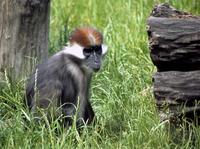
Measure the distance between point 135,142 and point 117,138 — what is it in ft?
1.01

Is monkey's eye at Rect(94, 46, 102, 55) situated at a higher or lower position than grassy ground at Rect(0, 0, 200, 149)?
higher

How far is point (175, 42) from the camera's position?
5547mm

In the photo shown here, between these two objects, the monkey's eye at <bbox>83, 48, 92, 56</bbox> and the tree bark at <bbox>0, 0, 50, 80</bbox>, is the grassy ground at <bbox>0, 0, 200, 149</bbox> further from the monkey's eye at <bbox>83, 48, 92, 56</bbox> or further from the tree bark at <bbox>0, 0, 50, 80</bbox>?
the monkey's eye at <bbox>83, 48, 92, 56</bbox>

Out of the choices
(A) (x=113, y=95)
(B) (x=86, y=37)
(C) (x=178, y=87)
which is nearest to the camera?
(C) (x=178, y=87)

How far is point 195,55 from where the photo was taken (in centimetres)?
557

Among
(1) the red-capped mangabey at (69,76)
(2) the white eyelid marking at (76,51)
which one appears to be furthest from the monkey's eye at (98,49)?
(2) the white eyelid marking at (76,51)

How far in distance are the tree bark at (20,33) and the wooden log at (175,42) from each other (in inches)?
56.1

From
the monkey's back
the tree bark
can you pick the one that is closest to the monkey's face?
the monkey's back

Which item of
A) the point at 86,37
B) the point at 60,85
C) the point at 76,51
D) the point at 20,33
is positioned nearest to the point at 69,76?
the point at 60,85

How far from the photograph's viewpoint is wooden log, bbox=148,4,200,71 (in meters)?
5.54

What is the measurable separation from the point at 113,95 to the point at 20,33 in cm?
97

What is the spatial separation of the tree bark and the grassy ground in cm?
28

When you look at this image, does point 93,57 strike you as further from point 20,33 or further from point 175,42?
point 20,33

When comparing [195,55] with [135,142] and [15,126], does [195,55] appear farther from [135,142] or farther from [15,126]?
[15,126]
